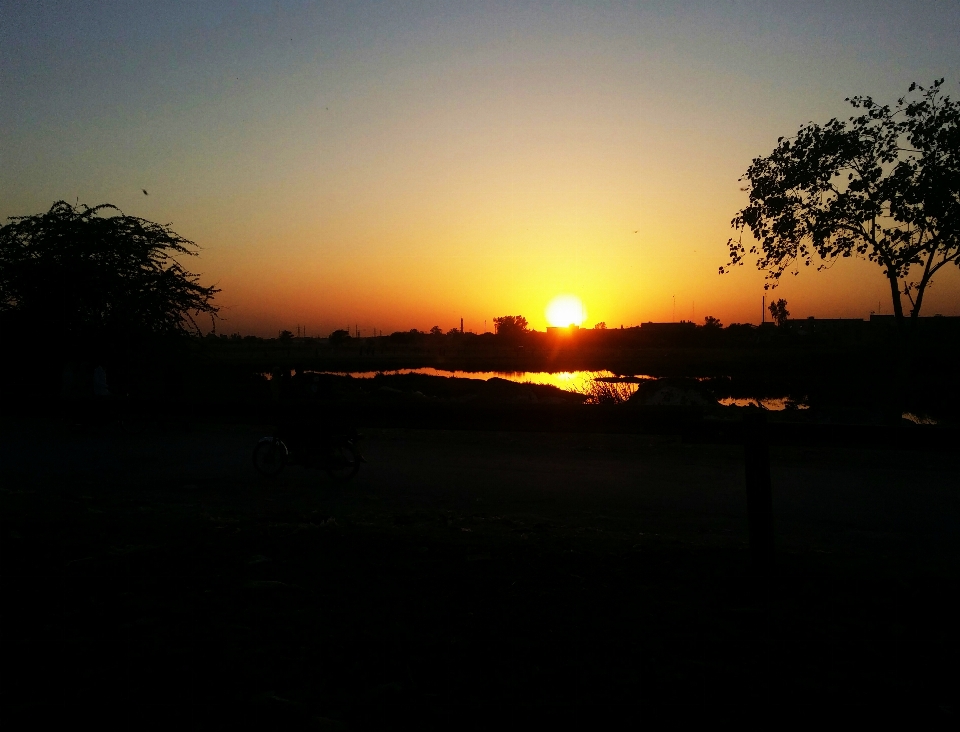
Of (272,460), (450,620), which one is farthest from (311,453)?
(450,620)

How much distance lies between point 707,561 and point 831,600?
0.87m

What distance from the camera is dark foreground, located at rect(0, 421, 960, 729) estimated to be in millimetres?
3223

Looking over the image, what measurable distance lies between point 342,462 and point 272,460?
126 centimetres

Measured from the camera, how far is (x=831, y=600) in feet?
14.3

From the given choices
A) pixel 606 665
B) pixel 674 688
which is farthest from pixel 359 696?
pixel 674 688

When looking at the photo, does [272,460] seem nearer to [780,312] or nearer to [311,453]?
[311,453]

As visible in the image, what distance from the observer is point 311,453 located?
1172 cm

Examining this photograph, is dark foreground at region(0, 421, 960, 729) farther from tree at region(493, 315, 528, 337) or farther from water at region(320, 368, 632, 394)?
tree at region(493, 315, 528, 337)

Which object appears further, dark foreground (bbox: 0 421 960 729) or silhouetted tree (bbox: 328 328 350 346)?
silhouetted tree (bbox: 328 328 350 346)

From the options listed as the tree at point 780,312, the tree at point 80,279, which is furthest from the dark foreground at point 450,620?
the tree at point 780,312

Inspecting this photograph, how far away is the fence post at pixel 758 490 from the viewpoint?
15.5ft

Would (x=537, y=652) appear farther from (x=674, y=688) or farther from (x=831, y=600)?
(x=831, y=600)

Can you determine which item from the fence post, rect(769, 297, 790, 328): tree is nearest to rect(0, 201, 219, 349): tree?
the fence post

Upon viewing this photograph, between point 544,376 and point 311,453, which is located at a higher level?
point 544,376
